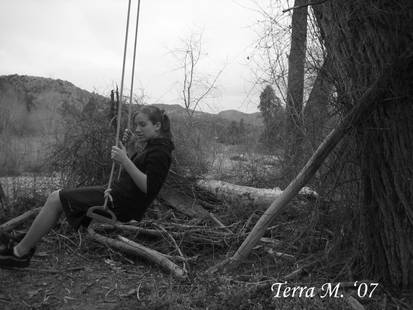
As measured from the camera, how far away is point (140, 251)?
14.9 feet

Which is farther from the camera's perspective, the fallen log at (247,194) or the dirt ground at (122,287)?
the fallen log at (247,194)

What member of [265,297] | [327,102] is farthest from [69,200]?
[327,102]

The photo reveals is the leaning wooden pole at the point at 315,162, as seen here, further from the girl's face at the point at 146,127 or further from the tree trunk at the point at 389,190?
the girl's face at the point at 146,127

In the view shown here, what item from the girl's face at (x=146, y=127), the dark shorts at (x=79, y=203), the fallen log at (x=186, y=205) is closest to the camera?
the dark shorts at (x=79, y=203)

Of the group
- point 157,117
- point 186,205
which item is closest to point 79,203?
point 157,117

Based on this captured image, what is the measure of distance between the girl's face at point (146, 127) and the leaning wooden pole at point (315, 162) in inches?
51.9

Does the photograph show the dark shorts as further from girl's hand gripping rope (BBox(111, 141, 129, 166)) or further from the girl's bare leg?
girl's hand gripping rope (BBox(111, 141, 129, 166))

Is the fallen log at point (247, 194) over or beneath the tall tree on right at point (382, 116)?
beneath

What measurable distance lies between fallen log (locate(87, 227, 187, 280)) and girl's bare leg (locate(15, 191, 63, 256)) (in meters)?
0.93

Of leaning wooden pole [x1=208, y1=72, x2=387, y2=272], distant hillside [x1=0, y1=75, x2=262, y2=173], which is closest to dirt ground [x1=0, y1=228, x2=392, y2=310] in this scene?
leaning wooden pole [x1=208, y1=72, x2=387, y2=272]

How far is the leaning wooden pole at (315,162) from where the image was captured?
11.0ft

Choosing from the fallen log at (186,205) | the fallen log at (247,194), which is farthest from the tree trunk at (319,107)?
the fallen log at (186,205)

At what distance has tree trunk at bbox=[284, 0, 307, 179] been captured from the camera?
4161 millimetres

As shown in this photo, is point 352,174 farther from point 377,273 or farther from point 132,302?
point 132,302
